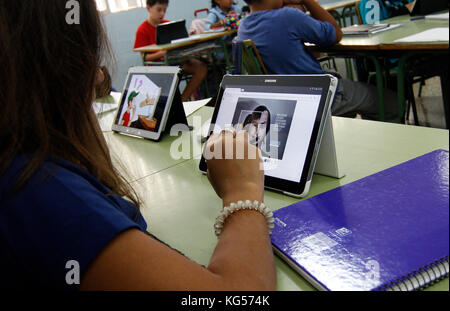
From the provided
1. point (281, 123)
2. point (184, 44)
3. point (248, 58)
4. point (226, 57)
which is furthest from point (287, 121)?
point (226, 57)

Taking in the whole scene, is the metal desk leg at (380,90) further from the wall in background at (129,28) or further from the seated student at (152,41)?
the wall in background at (129,28)

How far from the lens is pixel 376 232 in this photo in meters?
0.50

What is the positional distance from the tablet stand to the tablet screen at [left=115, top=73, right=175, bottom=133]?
631 mm

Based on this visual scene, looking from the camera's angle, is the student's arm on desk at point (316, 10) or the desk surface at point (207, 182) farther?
the student's arm on desk at point (316, 10)

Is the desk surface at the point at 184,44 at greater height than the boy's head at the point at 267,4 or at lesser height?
lesser

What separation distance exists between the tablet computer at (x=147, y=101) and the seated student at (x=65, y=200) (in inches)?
26.5

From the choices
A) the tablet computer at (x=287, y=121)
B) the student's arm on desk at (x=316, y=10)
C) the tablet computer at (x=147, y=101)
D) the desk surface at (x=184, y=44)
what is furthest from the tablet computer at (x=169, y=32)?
the tablet computer at (x=287, y=121)

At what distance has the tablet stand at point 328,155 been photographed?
0.74 meters

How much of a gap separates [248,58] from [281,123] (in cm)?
146

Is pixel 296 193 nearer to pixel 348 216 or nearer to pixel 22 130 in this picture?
pixel 348 216

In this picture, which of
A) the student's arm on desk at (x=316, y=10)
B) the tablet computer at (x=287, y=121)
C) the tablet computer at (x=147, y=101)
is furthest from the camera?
the student's arm on desk at (x=316, y=10)

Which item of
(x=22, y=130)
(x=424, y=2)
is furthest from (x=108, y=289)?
(x=424, y=2)

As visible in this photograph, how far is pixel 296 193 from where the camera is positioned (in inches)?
28.7

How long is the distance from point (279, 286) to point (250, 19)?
6.38 feet
